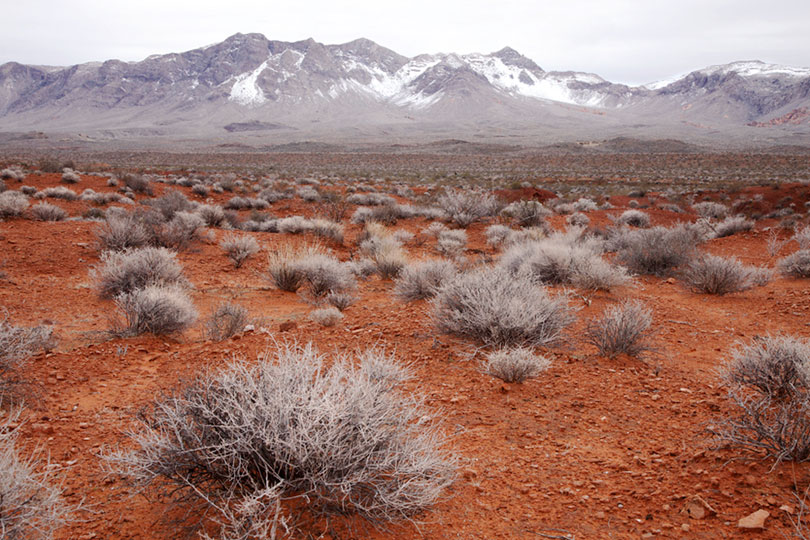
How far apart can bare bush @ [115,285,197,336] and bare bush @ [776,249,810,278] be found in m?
10.1

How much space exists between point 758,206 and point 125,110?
175m

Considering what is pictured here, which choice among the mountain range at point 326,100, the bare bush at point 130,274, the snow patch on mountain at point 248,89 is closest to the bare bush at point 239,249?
the bare bush at point 130,274

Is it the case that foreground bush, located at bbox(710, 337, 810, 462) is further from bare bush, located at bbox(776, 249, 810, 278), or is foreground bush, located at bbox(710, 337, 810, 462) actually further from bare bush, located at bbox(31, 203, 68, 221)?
bare bush, located at bbox(31, 203, 68, 221)

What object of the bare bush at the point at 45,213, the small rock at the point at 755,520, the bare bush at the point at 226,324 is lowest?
the bare bush at the point at 226,324

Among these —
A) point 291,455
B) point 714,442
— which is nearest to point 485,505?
point 291,455

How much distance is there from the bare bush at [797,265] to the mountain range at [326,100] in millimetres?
114666

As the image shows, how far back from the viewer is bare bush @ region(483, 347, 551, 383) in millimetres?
4293

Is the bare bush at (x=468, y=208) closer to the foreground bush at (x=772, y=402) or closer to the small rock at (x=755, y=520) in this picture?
the foreground bush at (x=772, y=402)

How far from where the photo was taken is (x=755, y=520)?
2.38 metres

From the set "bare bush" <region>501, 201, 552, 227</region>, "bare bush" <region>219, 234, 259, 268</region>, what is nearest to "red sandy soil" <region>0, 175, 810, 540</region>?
"bare bush" <region>219, 234, 259, 268</region>

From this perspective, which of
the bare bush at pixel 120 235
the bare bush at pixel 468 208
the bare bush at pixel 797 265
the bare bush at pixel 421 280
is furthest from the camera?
the bare bush at pixel 468 208

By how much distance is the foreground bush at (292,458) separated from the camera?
91.4 inches

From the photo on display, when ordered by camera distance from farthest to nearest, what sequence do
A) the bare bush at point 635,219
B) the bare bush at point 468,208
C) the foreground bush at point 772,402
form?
the bare bush at point 635,219 → the bare bush at point 468,208 → the foreground bush at point 772,402

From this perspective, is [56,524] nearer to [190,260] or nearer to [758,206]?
[190,260]
